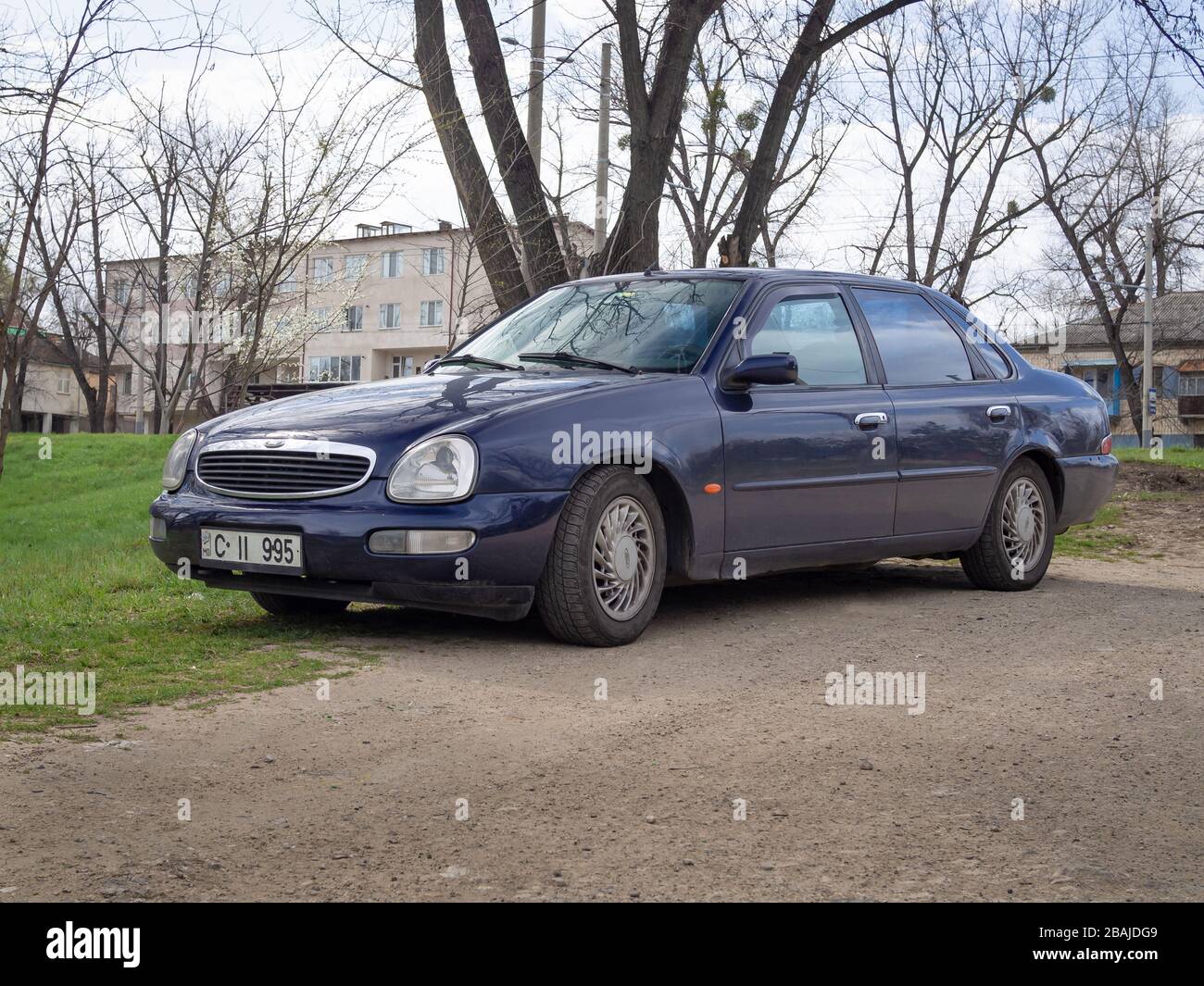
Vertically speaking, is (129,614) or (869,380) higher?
(869,380)

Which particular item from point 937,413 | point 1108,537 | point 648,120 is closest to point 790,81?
point 648,120

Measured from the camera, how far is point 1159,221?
50.2 m

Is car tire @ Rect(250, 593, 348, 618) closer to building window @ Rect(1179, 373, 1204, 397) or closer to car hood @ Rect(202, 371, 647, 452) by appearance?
car hood @ Rect(202, 371, 647, 452)

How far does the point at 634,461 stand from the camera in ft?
20.2

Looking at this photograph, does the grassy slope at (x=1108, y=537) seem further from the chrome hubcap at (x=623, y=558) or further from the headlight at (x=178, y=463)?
the headlight at (x=178, y=463)

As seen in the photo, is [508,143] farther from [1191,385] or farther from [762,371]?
[1191,385]

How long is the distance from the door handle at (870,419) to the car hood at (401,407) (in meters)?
1.38

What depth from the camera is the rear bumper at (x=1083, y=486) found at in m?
8.77

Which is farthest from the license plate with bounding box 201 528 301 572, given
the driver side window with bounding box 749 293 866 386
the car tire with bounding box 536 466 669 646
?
the driver side window with bounding box 749 293 866 386

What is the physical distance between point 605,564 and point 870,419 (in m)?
1.99

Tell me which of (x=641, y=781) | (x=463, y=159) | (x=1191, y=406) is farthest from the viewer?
(x=1191, y=406)
